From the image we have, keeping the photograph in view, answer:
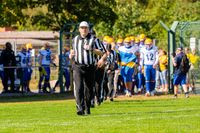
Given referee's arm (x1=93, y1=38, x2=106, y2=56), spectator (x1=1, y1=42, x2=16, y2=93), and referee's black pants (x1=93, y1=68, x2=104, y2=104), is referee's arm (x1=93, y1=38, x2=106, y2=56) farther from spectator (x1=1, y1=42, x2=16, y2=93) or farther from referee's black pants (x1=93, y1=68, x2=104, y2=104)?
spectator (x1=1, y1=42, x2=16, y2=93)

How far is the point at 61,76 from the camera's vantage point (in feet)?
99.5

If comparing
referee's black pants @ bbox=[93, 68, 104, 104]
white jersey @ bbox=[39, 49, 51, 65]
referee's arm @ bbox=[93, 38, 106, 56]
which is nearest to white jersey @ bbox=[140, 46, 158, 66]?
white jersey @ bbox=[39, 49, 51, 65]

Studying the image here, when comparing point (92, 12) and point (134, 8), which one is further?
point (134, 8)

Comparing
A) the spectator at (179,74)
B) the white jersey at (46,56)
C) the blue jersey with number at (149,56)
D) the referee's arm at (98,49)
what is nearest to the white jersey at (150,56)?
the blue jersey with number at (149,56)

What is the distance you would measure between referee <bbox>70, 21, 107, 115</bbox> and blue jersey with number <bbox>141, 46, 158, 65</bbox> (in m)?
10.0

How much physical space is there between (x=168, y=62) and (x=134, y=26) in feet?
89.4

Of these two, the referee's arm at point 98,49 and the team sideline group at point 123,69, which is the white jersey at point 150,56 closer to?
the team sideline group at point 123,69

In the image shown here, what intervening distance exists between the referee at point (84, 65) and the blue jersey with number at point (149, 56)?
10.0 metres

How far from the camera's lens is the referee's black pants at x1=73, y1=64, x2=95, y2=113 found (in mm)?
16703

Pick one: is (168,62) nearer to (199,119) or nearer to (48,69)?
(48,69)

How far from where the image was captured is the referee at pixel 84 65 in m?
16.8

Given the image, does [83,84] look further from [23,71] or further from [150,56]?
[23,71]

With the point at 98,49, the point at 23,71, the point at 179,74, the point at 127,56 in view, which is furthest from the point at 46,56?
the point at 98,49

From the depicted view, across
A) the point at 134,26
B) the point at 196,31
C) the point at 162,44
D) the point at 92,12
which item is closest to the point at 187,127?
the point at 196,31
